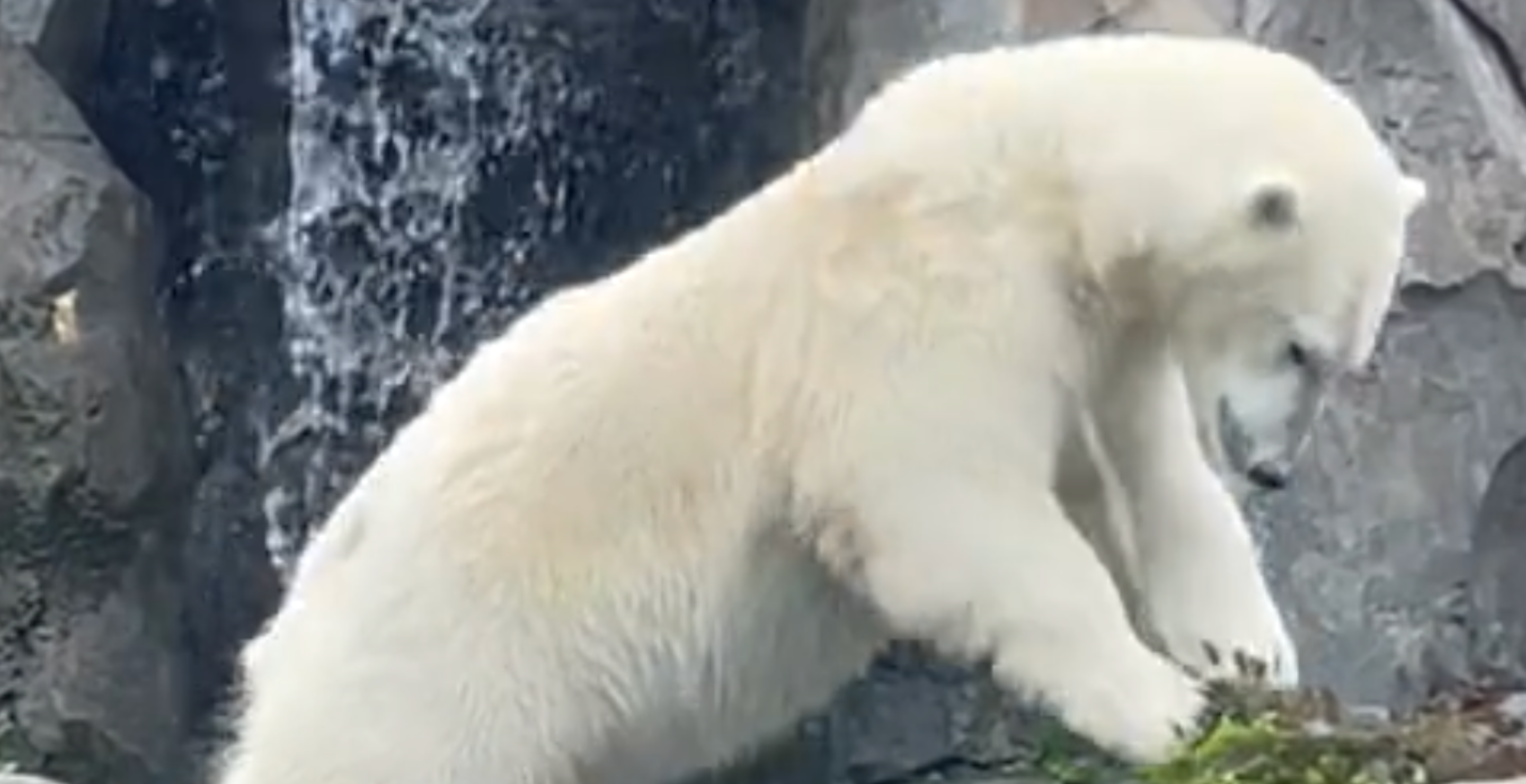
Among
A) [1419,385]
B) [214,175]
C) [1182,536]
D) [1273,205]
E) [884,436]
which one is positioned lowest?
[214,175]

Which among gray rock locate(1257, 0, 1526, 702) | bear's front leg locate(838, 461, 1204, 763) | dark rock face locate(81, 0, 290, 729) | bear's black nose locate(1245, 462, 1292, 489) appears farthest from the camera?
dark rock face locate(81, 0, 290, 729)

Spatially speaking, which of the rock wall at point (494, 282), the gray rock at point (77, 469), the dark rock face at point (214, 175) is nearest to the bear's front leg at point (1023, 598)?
the rock wall at point (494, 282)

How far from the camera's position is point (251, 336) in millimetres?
7805

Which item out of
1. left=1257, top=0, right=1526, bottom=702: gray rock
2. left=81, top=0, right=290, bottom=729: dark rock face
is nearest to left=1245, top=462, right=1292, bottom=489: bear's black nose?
left=1257, top=0, right=1526, bottom=702: gray rock

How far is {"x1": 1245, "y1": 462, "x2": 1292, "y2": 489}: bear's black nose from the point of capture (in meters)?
3.67

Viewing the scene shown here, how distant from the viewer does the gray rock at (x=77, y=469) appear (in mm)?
6832

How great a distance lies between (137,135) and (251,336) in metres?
0.52

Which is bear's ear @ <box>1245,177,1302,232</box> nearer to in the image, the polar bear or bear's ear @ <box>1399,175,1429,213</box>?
the polar bear

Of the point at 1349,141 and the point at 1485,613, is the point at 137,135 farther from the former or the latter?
the point at 1349,141

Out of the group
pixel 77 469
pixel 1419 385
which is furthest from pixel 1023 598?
pixel 77 469

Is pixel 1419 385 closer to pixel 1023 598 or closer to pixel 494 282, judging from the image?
pixel 494 282

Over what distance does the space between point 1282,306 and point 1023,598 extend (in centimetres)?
41

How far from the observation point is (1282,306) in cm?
359

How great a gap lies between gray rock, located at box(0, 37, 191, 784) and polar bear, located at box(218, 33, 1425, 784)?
10.5 feet
